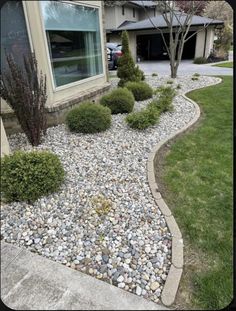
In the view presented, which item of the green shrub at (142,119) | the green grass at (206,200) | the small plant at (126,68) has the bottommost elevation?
the green grass at (206,200)

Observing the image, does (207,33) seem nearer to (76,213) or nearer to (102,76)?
(102,76)

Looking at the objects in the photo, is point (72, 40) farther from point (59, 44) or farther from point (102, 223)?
point (102, 223)

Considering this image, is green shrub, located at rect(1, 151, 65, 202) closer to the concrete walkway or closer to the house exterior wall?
the concrete walkway

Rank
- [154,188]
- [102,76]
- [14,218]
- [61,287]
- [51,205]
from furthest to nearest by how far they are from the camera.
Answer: [102,76], [154,188], [51,205], [14,218], [61,287]

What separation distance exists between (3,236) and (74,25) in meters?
4.57

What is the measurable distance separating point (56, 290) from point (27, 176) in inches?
49.6

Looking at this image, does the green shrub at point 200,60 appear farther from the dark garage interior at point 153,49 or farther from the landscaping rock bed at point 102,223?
the landscaping rock bed at point 102,223

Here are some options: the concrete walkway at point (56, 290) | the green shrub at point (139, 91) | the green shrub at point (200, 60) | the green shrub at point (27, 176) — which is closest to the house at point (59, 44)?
the green shrub at point (139, 91)

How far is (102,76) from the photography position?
6.92 m

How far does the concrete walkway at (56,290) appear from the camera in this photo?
5.42ft

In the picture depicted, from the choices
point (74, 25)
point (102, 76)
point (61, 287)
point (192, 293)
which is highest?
point (74, 25)

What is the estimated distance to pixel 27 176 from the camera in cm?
260

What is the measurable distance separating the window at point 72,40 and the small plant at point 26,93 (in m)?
1.11

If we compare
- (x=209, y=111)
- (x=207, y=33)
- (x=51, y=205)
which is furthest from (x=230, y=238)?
(x=207, y=33)
